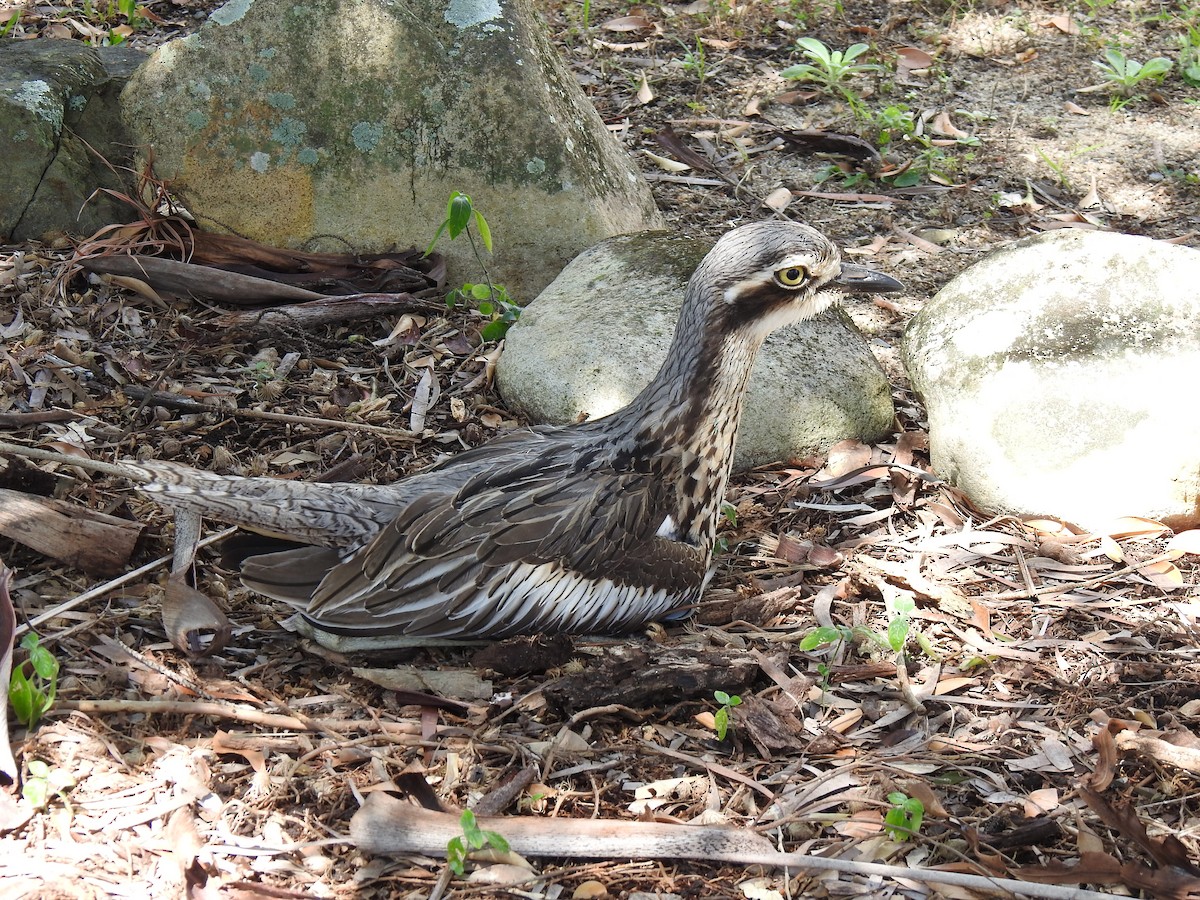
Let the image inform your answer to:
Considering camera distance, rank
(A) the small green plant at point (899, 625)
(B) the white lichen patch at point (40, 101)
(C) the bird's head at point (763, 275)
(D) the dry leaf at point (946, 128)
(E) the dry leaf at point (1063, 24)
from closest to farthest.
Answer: (A) the small green plant at point (899, 625) < (C) the bird's head at point (763, 275) < (B) the white lichen patch at point (40, 101) < (D) the dry leaf at point (946, 128) < (E) the dry leaf at point (1063, 24)

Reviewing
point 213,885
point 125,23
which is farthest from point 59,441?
point 125,23

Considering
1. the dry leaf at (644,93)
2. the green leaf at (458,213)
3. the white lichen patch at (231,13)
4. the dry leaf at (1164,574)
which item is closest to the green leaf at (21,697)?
the green leaf at (458,213)

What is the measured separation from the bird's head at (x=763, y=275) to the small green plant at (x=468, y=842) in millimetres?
1583

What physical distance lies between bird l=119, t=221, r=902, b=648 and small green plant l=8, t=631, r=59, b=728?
1.82 ft

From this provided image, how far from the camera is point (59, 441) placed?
12.8ft

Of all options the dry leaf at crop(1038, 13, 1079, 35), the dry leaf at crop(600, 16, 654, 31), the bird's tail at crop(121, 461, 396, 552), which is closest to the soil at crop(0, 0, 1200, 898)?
the bird's tail at crop(121, 461, 396, 552)

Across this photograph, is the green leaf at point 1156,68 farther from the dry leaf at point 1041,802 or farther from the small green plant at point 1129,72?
the dry leaf at point 1041,802

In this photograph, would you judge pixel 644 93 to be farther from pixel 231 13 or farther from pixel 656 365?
pixel 656 365

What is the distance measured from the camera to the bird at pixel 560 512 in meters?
3.29

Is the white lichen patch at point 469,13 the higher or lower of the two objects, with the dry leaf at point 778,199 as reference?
higher

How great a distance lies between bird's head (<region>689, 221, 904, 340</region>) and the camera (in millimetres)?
3385

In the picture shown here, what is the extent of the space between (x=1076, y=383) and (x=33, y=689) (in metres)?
3.14

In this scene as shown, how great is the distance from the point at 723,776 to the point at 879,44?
4904 millimetres

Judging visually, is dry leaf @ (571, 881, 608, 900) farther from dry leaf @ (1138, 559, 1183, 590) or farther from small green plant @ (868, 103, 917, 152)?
small green plant @ (868, 103, 917, 152)
